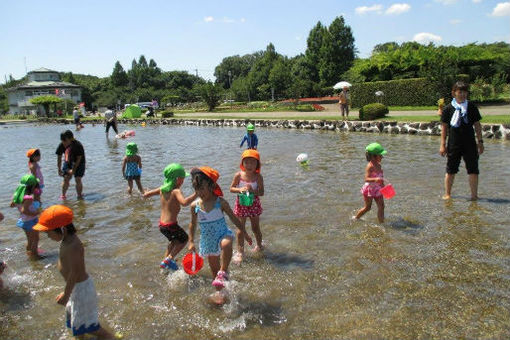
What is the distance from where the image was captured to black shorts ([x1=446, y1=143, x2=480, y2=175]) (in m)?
7.55

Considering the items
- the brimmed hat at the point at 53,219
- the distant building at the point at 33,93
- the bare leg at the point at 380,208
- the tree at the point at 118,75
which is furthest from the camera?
the tree at the point at 118,75

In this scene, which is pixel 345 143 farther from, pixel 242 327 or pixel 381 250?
pixel 242 327

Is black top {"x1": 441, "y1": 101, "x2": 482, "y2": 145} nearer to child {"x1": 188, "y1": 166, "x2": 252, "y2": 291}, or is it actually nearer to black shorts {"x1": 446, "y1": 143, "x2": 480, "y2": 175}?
black shorts {"x1": 446, "y1": 143, "x2": 480, "y2": 175}

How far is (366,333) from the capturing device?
3664 millimetres

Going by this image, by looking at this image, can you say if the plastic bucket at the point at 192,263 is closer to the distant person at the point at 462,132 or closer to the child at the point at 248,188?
the child at the point at 248,188

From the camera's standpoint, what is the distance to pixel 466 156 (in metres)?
7.62

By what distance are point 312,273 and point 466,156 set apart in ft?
14.7

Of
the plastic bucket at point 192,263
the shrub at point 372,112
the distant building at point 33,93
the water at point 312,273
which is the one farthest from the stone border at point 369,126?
the distant building at point 33,93

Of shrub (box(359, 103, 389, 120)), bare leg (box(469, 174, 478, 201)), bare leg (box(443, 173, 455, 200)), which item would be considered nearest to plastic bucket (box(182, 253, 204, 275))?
bare leg (box(443, 173, 455, 200))

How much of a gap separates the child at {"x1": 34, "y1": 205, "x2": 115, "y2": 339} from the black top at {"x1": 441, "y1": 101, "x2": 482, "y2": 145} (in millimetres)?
6773

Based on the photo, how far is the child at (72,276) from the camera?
3477mm

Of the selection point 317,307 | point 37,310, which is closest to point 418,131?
point 317,307

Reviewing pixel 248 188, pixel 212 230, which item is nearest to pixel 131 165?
pixel 248 188

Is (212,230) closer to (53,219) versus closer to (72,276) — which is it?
(72,276)
